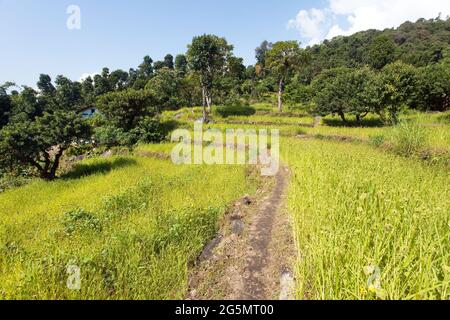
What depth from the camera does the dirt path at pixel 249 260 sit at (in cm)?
397

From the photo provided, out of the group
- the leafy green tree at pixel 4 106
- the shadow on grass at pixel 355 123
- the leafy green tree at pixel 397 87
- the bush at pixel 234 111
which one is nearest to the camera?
the leafy green tree at pixel 397 87

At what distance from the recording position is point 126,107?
23422 millimetres

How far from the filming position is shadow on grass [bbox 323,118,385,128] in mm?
23972

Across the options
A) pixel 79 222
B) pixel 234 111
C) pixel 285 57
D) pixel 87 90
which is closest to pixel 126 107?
pixel 234 111

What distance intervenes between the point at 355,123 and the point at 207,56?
15.9 meters

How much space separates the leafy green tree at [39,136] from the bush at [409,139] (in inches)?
642

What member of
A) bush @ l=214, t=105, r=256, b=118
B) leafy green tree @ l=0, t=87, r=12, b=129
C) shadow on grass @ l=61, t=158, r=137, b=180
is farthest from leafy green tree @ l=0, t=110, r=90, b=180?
leafy green tree @ l=0, t=87, r=12, b=129

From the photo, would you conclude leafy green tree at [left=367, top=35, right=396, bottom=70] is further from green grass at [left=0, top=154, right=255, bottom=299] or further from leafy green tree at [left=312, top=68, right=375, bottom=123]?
green grass at [left=0, top=154, right=255, bottom=299]

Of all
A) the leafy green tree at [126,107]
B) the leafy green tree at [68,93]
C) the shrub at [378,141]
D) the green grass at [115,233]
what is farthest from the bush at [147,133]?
the leafy green tree at [68,93]

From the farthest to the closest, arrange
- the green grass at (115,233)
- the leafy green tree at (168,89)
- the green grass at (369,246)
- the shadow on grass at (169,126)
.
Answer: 1. the leafy green tree at (168,89)
2. the shadow on grass at (169,126)
3. the green grass at (115,233)
4. the green grass at (369,246)

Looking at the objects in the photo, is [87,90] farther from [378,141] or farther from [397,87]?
[378,141]

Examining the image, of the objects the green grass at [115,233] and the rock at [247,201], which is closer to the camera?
the green grass at [115,233]

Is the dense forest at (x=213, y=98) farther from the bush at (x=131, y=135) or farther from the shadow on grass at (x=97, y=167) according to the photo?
the shadow on grass at (x=97, y=167)
